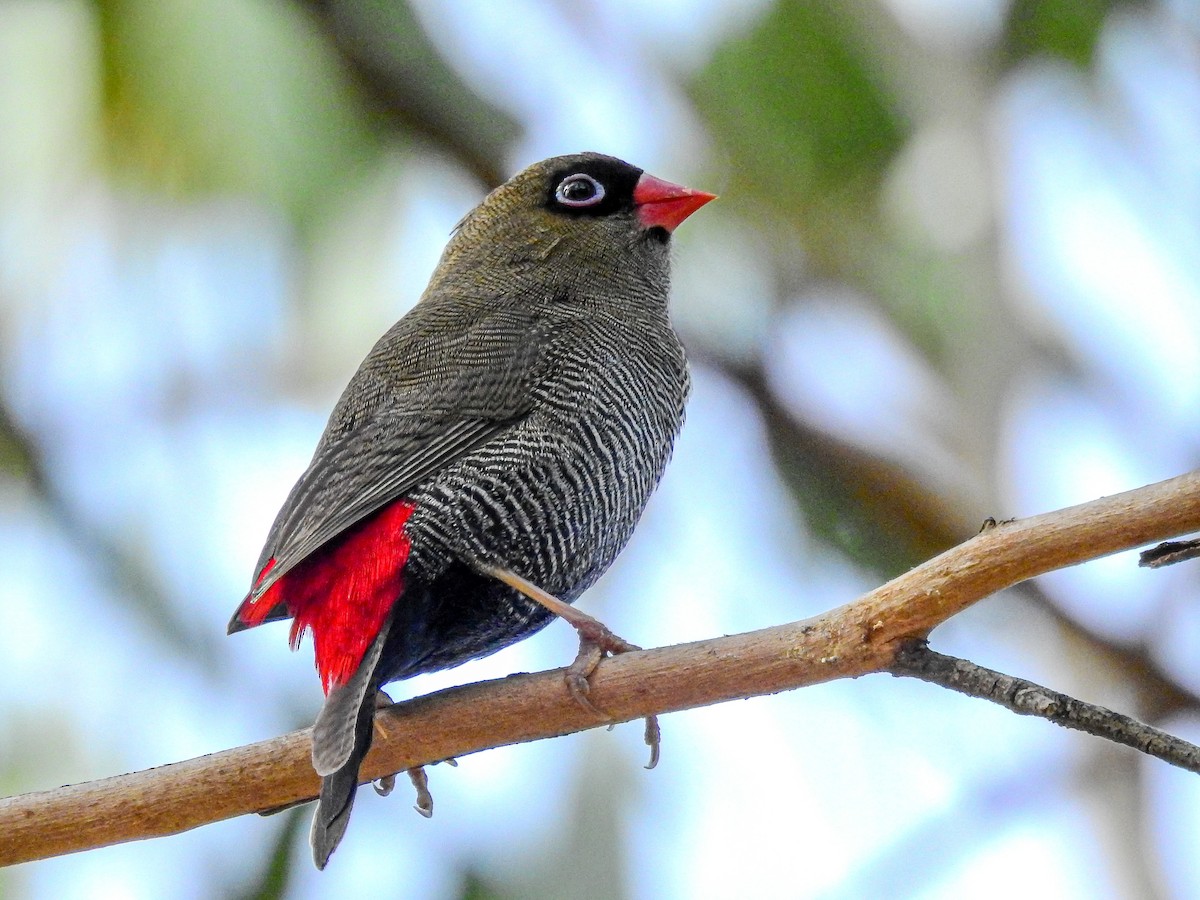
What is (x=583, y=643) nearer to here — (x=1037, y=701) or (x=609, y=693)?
(x=609, y=693)

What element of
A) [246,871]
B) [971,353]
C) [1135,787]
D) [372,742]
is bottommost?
[246,871]

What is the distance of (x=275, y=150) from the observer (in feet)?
22.2

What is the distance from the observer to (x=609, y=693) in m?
3.05

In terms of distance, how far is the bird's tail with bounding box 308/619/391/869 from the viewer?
296 centimetres

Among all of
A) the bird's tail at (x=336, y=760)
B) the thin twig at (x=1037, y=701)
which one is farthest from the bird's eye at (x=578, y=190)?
the thin twig at (x=1037, y=701)

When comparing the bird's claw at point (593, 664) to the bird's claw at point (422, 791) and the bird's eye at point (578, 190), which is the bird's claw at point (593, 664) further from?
the bird's eye at point (578, 190)

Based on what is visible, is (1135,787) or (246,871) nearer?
(1135,787)

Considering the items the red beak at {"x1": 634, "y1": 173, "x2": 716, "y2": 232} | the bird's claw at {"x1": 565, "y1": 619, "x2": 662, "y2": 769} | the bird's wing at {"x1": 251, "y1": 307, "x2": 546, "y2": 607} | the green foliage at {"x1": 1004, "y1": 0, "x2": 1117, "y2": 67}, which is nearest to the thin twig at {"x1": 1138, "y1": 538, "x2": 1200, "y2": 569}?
the bird's claw at {"x1": 565, "y1": 619, "x2": 662, "y2": 769}

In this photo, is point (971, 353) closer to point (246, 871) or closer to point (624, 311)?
point (624, 311)

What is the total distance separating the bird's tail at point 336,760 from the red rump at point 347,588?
0.17 m

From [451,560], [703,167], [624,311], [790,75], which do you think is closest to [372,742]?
[451,560]

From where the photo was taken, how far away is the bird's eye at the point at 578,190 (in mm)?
4695

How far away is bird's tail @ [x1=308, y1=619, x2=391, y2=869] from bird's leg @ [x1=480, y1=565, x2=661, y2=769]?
1.42 feet

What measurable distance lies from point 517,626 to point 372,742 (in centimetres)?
56
